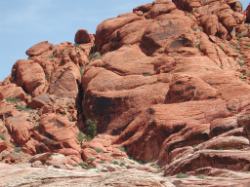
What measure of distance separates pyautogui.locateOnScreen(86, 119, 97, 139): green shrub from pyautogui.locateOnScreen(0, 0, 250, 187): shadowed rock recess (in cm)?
10

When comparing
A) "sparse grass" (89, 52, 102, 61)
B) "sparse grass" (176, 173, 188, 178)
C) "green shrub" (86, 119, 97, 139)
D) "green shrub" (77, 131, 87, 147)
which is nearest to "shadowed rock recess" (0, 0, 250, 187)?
"sparse grass" (89, 52, 102, 61)

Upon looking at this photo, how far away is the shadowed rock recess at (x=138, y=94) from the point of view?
4044cm

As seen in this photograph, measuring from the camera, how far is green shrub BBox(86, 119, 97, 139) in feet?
163

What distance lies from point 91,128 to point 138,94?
469 centimetres

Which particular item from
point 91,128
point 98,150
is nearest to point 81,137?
point 91,128

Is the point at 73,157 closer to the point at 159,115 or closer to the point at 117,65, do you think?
the point at 159,115

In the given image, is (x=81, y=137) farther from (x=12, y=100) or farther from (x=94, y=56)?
(x=94, y=56)

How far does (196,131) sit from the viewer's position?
40.1m

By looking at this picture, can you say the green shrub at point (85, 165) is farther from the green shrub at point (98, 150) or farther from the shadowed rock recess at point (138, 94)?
the green shrub at point (98, 150)

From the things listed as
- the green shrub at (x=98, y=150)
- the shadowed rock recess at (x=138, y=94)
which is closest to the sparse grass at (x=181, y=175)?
the shadowed rock recess at (x=138, y=94)

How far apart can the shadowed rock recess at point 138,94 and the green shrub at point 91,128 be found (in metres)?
0.10

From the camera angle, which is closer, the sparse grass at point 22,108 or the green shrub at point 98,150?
the green shrub at point 98,150

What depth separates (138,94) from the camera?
159 feet

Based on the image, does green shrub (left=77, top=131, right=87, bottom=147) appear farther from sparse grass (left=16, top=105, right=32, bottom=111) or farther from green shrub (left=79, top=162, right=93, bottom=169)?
sparse grass (left=16, top=105, right=32, bottom=111)
